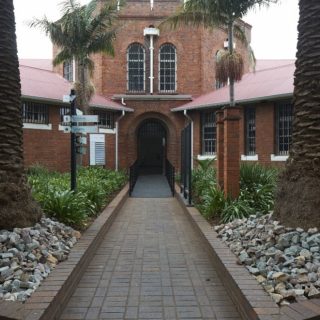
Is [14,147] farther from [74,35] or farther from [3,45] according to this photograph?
[74,35]

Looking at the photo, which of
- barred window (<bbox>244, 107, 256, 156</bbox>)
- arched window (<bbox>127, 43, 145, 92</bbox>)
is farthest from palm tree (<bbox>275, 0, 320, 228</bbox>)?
arched window (<bbox>127, 43, 145, 92</bbox>)

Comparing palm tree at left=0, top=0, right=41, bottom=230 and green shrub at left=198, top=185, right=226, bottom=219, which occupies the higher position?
palm tree at left=0, top=0, right=41, bottom=230

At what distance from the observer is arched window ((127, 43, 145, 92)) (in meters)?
28.5

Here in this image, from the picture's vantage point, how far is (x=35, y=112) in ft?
74.5

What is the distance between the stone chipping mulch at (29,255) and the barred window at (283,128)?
630 inches

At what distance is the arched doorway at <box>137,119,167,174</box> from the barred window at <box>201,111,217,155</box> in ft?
13.8

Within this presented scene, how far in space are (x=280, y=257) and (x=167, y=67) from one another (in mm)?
23970

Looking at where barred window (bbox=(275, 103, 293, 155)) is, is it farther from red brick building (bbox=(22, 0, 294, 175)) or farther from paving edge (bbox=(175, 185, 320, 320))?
paving edge (bbox=(175, 185, 320, 320))

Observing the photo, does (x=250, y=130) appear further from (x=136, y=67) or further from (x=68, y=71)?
(x=68, y=71)

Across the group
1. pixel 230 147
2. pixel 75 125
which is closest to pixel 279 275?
pixel 230 147

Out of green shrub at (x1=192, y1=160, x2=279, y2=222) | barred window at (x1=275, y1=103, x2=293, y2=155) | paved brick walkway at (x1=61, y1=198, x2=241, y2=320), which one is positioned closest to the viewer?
paved brick walkway at (x1=61, y1=198, x2=241, y2=320)

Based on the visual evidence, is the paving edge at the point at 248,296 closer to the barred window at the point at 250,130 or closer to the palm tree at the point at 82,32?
the palm tree at the point at 82,32

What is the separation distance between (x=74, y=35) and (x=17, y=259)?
16.3 metres

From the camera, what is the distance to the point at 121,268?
6.90 m
